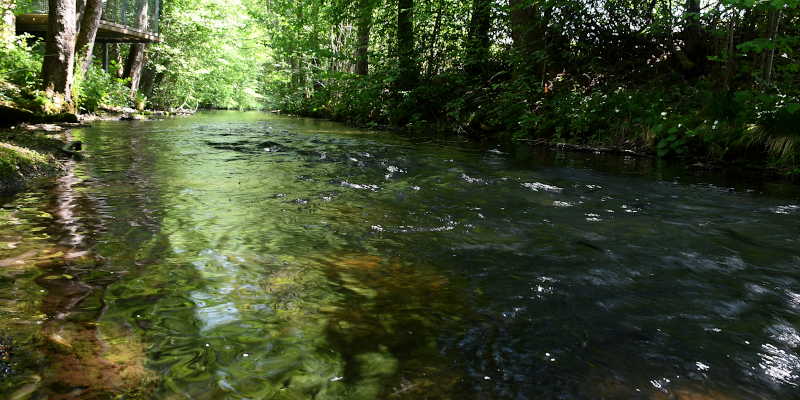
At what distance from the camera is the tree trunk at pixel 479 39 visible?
43.2ft

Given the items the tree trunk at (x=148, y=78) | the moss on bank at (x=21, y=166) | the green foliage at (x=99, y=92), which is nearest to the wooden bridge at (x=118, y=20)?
the green foliage at (x=99, y=92)

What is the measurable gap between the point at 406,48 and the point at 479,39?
242 cm

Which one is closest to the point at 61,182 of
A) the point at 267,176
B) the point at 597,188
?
the point at 267,176

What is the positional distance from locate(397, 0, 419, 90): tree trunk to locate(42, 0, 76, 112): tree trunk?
25.9 ft

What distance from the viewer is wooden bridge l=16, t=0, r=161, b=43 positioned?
16250 millimetres

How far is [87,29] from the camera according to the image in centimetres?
1390

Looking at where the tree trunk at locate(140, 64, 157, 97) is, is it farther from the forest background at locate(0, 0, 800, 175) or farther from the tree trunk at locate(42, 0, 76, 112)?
the tree trunk at locate(42, 0, 76, 112)

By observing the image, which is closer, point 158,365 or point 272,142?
point 158,365

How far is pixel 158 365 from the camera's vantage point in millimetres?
1696

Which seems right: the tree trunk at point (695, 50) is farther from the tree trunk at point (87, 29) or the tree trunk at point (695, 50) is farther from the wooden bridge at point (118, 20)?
the wooden bridge at point (118, 20)

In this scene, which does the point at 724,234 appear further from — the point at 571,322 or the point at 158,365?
the point at 158,365

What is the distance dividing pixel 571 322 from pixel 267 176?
4112mm

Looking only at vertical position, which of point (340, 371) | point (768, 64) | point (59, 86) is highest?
point (768, 64)

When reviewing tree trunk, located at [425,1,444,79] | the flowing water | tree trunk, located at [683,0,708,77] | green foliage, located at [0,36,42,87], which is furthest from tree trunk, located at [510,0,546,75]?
green foliage, located at [0,36,42,87]
